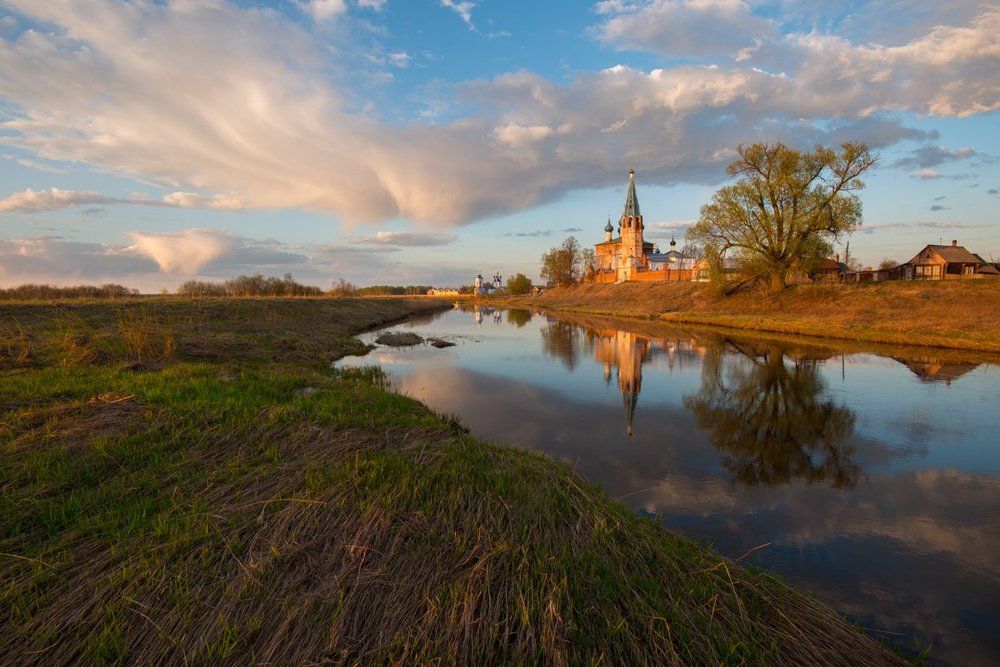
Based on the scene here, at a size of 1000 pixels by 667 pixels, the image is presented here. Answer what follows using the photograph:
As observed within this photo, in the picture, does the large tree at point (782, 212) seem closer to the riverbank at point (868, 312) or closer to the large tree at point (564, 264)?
the riverbank at point (868, 312)

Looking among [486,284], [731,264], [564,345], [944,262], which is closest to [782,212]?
[731,264]

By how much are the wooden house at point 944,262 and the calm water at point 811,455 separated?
57.4 metres

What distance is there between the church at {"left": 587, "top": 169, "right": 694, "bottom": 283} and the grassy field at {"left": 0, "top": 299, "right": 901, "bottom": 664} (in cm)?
7420

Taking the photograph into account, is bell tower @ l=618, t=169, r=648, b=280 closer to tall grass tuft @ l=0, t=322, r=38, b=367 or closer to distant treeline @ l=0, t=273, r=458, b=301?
distant treeline @ l=0, t=273, r=458, b=301

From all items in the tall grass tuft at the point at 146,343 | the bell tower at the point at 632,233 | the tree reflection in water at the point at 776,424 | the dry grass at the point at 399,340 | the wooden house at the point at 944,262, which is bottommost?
the tree reflection in water at the point at 776,424

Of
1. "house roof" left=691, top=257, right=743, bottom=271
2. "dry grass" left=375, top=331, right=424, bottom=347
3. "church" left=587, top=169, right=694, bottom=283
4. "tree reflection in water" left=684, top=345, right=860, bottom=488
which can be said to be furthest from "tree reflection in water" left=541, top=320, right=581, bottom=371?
"church" left=587, top=169, right=694, bottom=283

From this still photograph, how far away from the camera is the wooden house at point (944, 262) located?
189 feet

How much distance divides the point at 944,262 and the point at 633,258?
4657 cm

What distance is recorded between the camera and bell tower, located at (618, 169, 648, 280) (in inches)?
3514

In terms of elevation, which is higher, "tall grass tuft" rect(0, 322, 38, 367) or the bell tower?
the bell tower

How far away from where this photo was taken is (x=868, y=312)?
30.4 m

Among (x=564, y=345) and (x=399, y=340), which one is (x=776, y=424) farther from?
(x=399, y=340)

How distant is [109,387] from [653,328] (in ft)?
114

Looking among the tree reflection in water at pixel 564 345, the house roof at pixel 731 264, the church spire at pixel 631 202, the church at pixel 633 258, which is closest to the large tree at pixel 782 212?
the house roof at pixel 731 264
